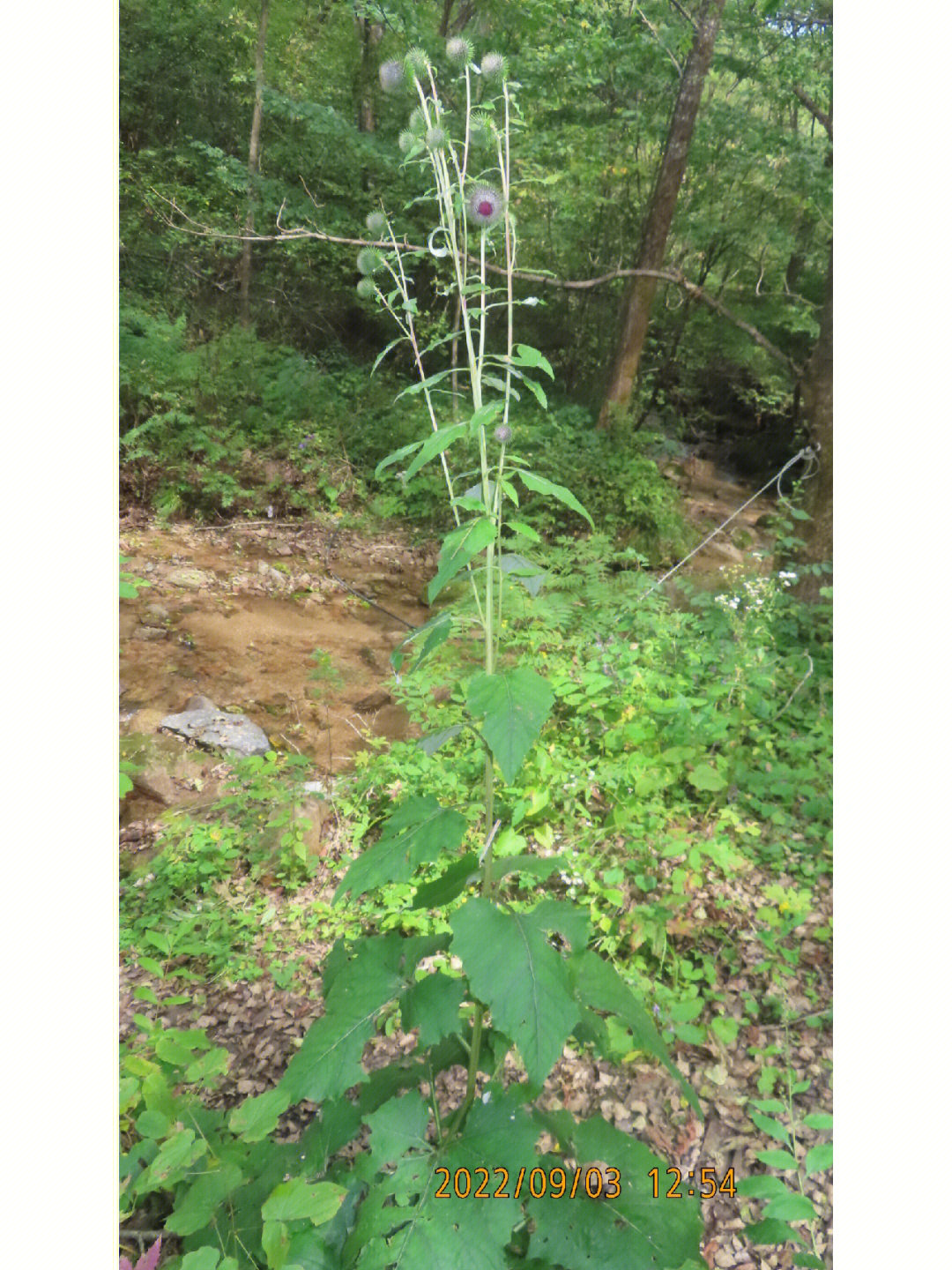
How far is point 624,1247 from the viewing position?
0.96 meters

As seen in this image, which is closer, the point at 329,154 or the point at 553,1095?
the point at 553,1095

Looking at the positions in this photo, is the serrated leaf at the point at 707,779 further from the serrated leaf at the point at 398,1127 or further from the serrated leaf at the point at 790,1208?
the serrated leaf at the point at 398,1127

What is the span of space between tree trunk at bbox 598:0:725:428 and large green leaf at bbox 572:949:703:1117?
5607mm

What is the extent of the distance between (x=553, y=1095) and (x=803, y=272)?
669cm

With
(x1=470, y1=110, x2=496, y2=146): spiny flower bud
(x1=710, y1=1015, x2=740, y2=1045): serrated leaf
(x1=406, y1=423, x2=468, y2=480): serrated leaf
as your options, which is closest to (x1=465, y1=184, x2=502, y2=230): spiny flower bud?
(x1=470, y1=110, x2=496, y2=146): spiny flower bud

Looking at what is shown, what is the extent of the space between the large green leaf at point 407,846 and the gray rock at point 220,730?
85.9 inches

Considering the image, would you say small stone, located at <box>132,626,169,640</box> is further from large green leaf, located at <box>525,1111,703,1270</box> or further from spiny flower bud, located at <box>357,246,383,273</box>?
large green leaf, located at <box>525,1111,703,1270</box>

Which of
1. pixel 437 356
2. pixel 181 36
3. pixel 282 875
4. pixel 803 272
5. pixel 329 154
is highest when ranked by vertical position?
pixel 181 36

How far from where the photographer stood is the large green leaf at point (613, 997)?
94 centimetres

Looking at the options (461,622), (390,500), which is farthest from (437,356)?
(461,622)

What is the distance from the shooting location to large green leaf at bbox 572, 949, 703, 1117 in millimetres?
943

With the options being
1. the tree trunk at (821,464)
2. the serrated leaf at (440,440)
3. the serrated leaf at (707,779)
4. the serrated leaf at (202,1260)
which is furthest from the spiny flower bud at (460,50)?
the tree trunk at (821,464)

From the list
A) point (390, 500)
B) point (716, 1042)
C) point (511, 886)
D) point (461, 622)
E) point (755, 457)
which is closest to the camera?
point (461, 622)

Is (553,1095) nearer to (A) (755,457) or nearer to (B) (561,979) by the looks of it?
(B) (561,979)
